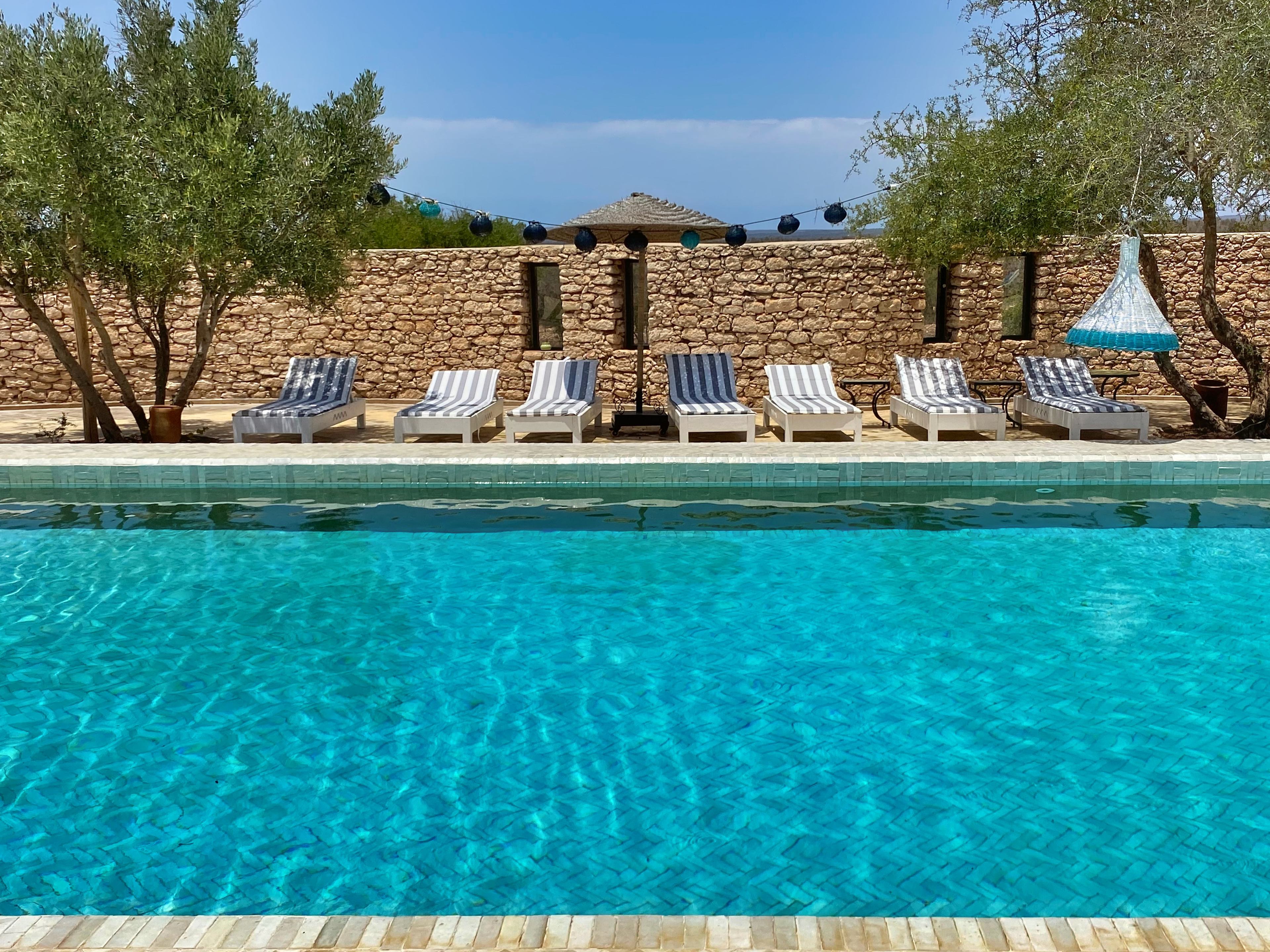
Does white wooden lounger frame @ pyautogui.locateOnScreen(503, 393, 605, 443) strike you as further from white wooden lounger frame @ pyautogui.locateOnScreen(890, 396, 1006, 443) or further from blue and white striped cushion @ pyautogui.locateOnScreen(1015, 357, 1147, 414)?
blue and white striped cushion @ pyautogui.locateOnScreen(1015, 357, 1147, 414)

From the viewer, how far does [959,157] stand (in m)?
10.2

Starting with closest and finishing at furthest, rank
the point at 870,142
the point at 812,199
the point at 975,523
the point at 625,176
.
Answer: the point at 975,523
the point at 870,142
the point at 812,199
the point at 625,176

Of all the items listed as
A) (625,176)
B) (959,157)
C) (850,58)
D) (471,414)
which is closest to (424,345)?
(471,414)

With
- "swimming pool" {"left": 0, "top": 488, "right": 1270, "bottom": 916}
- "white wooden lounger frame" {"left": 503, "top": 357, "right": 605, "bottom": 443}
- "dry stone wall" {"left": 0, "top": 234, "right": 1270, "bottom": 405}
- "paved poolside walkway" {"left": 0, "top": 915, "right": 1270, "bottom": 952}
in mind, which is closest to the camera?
"paved poolside walkway" {"left": 0, "top": 915, "right": 1270, "bottom": 952}

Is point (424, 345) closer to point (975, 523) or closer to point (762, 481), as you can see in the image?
point (762, 481)

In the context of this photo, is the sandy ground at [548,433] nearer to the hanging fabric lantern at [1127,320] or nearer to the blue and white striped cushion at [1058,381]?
the blue and white striped cushion at [1058,381]

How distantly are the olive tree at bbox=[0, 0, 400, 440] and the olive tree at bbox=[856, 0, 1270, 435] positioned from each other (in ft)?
17.9

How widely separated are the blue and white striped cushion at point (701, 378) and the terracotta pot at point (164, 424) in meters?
4.96

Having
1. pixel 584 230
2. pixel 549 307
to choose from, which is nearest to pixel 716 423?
pixel 584 230

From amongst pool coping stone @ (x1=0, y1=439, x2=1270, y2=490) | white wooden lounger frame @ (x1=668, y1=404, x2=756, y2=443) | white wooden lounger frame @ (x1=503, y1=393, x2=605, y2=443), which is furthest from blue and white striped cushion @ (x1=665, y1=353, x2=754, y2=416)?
pool coping stone @ (x1=0, y1=439, x2=1270, y2=490)

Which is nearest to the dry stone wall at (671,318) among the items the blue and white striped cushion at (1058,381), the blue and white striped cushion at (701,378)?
the blue and white striped cushion at (701,378)

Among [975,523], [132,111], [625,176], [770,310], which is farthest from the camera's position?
[625,176]

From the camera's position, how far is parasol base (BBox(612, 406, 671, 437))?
11352 mm

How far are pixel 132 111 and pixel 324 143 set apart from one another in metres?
1.66
